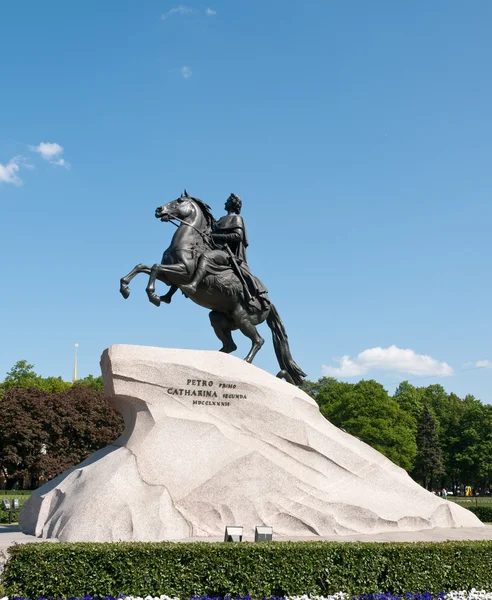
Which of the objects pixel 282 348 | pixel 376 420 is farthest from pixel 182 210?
pixel 376 420

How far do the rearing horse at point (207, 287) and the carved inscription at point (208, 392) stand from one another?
7.55ft

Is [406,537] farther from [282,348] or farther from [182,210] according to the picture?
[182,210]

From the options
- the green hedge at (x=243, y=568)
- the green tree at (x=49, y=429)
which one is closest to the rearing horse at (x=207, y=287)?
the green hedge at (x=243, y=568)

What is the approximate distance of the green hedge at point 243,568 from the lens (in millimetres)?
7219

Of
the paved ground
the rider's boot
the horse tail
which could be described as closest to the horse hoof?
the rider's boot

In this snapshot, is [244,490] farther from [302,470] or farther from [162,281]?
[162,281]

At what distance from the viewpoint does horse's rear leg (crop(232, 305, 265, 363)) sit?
1454cm

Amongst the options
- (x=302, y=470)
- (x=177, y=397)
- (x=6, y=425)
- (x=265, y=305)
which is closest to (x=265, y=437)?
(x=302, y=470)

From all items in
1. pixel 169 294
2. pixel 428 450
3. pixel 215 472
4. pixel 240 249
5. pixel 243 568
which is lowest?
pixel 243 568

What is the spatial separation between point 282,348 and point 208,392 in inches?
149

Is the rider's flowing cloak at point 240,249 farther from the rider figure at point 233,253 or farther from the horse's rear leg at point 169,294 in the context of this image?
the horse's rear leg at point 169,294

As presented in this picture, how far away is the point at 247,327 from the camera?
574 inches

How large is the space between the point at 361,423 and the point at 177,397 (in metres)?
31.4

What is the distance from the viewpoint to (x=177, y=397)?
11.7m
